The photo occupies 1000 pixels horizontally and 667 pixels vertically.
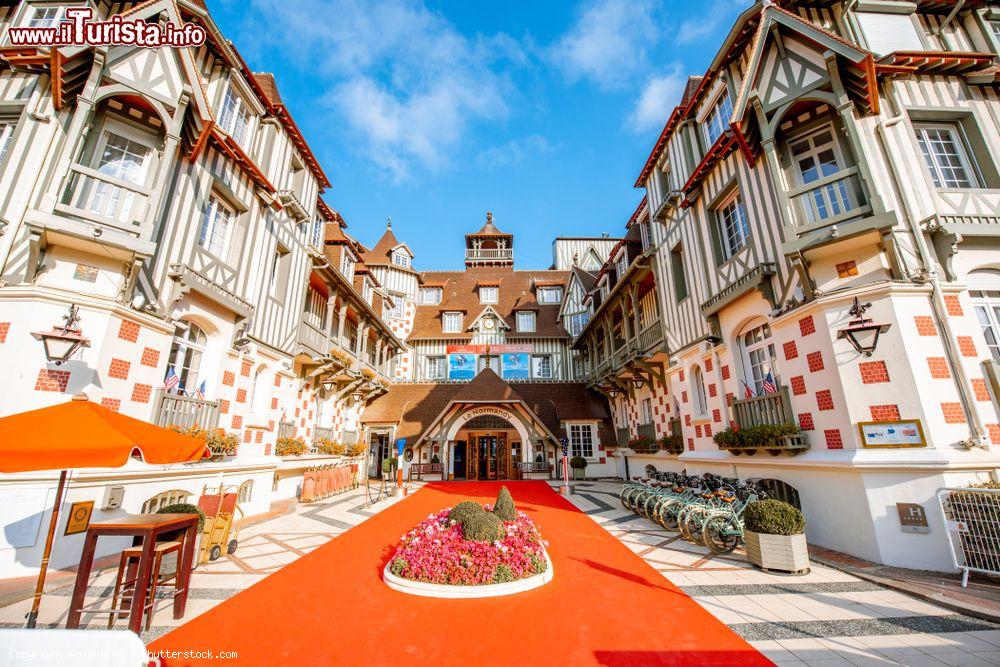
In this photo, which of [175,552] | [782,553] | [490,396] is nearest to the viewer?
[175,552]

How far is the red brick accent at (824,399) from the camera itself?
282 inches

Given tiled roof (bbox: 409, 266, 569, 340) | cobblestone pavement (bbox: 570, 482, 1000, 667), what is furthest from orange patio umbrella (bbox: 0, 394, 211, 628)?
tiled roof (bbox: 409, 266, 569, 340)

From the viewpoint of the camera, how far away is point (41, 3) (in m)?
8.30

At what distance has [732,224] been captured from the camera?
10633 millimetres

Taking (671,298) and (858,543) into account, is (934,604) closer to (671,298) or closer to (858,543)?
(858,543)

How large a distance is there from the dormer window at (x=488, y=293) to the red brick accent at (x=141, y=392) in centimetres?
2100

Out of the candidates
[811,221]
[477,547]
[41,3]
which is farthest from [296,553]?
[41,3]

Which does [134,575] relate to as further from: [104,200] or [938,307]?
[938,307]

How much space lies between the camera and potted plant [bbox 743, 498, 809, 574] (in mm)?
5762

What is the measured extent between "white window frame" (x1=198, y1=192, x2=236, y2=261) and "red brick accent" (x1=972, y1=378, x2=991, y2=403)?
15477 millimetres

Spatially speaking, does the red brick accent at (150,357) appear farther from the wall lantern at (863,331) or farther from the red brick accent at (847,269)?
the red brick accent at (847,269)

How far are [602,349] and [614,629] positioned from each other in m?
17.2

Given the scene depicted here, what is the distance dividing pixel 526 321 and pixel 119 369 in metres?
20.7

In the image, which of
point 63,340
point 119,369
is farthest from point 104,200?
point 119,369
